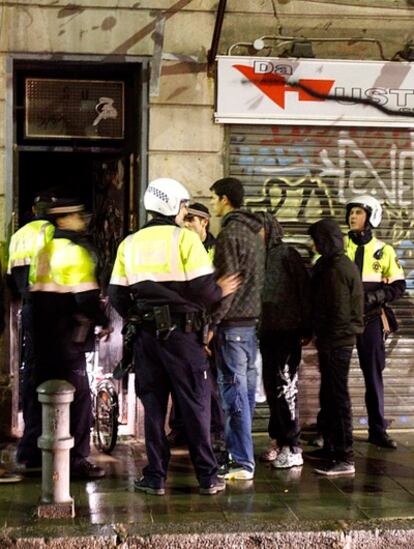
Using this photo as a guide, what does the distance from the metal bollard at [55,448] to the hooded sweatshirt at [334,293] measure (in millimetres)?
2241

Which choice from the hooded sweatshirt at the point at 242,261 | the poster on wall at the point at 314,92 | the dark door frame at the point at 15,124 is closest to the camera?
the hooded sweatshirt at the point at 242,261

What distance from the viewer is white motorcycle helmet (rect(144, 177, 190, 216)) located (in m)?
6.86

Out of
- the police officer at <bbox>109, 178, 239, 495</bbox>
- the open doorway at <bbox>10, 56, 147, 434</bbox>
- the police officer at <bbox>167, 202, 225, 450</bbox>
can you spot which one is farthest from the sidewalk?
the open doorway at <bbox>10, 56, 147, 434</bbox>

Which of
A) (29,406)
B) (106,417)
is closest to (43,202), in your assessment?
(29,406)

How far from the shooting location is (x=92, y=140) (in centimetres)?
993

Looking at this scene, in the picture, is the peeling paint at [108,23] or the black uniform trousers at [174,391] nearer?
the black uniform trousers at [174,391]

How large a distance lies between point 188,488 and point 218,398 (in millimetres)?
1487

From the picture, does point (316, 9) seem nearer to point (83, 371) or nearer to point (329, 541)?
point (83, 371)

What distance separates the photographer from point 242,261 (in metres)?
7.27

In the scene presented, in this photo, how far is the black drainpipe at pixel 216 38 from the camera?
903 centimetres

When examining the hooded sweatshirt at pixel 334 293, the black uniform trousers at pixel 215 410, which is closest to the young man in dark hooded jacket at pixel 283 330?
the hooded sweatshirt at pixel 334 293

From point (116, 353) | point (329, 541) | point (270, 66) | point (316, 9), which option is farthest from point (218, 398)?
point (316, 9)

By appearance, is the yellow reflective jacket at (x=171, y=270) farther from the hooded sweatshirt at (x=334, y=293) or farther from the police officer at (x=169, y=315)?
the hooded sweatshirt at (x=334, y=293)

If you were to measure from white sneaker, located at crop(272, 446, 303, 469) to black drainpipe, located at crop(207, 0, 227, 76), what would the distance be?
12.0ft
